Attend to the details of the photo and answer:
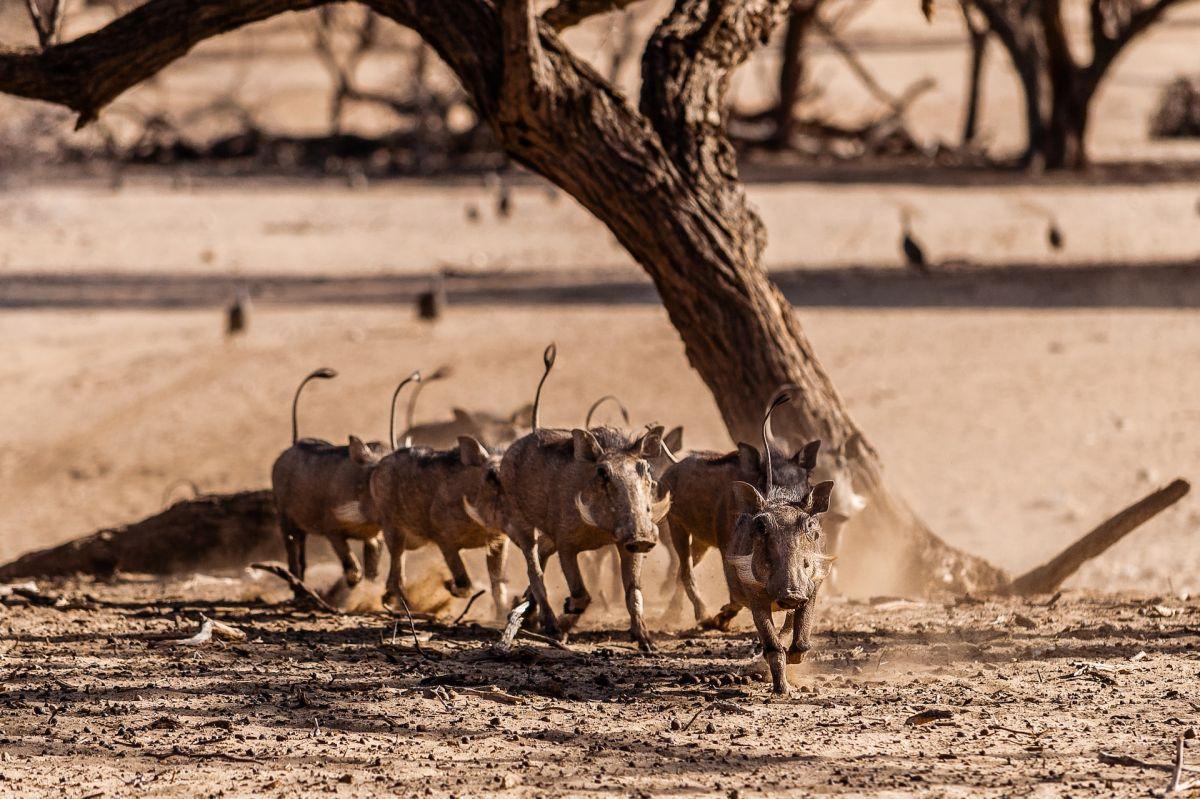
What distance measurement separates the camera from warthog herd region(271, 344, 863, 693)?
224 inches

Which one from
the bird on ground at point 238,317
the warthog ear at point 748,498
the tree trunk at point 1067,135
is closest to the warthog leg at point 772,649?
the warthog ear at point 748,498

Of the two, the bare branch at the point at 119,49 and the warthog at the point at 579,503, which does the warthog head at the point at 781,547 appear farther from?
the bare branch at the point at 119,49

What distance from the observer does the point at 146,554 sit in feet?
30.9

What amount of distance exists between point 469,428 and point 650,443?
243cm

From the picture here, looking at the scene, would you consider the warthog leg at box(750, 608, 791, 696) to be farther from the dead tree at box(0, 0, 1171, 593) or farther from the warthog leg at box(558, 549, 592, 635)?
the dead tree at box(0, 0, 1171, 593)

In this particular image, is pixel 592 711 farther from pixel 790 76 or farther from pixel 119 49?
pixel 790 76

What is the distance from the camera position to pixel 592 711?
5.56 metres

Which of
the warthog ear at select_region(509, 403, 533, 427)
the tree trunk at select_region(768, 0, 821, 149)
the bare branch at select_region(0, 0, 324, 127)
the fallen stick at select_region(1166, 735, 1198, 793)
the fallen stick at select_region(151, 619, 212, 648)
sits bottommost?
the fallen stick at select_region(151, 619, 212, 648)

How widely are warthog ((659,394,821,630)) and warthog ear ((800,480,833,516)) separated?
1.14 feet

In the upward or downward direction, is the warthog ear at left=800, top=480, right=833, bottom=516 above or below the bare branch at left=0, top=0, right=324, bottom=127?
below

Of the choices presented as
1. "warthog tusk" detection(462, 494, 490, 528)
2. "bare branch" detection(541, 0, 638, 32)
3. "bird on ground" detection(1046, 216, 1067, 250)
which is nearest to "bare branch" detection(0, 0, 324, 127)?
"bare branch" detection(541, 0, 638, 32)

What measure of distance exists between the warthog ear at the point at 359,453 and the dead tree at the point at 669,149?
197 centimetres

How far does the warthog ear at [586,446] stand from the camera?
6148 mm

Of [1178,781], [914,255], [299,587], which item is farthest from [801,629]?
[914,255]
